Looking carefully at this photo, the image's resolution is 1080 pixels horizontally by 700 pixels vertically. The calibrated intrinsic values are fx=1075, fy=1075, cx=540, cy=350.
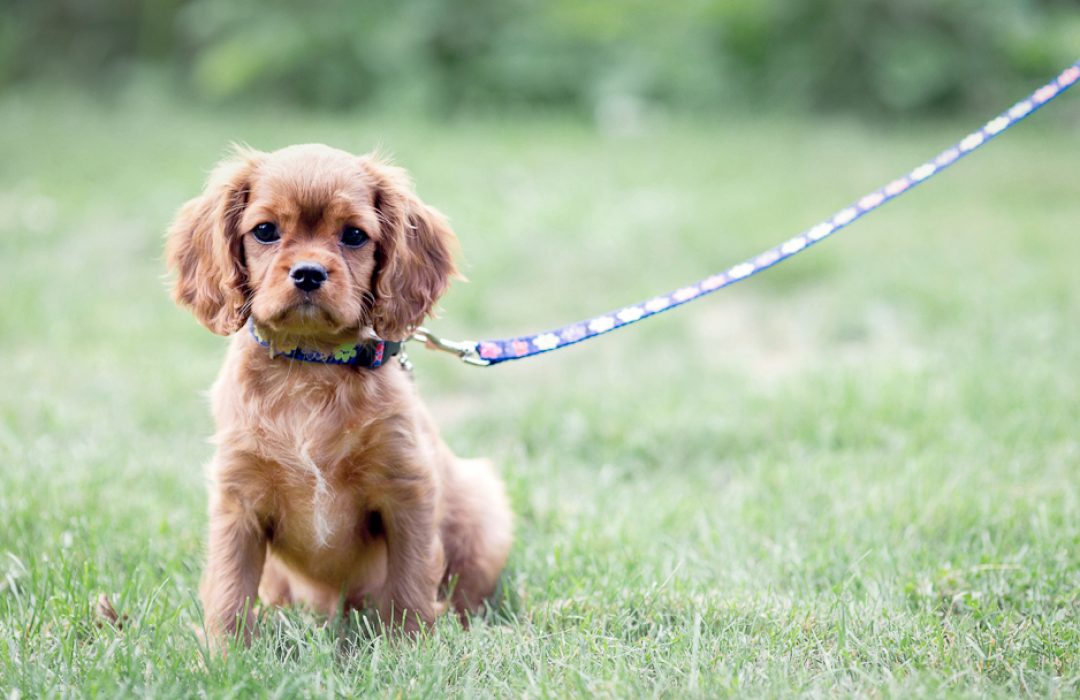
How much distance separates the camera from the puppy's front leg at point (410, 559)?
8.93 feet

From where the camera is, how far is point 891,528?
11.5ft

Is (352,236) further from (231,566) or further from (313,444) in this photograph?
(231,566)

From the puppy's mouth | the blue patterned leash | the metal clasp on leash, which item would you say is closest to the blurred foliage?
the blue patterned leash

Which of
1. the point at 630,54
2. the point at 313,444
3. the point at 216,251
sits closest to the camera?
the point at 313,444

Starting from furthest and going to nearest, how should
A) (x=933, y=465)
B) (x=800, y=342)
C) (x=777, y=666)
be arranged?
1. (x=800, y=342)
2. (x=933, y=465)
3. (x=777, y=666)

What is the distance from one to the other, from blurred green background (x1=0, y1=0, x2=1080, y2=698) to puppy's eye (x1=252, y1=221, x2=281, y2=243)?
0.96 metres

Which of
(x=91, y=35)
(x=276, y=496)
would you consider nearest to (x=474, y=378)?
(x=276, y=496)

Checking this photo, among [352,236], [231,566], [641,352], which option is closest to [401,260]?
[352,236]

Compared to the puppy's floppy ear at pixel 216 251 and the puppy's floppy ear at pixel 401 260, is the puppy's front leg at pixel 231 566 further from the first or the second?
the puppy's floppy ear at pixel 401 260

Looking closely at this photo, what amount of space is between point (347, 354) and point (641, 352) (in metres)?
3.23

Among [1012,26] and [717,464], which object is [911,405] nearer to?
[717,464]

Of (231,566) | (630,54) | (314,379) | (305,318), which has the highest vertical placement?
(630,54)

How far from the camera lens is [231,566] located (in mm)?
2662

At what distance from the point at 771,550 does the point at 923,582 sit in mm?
493
